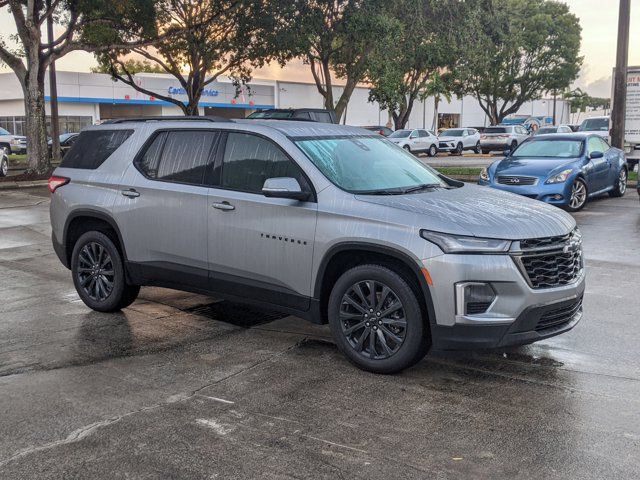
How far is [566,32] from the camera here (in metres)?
58.3

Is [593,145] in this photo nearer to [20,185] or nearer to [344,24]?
[344,24]

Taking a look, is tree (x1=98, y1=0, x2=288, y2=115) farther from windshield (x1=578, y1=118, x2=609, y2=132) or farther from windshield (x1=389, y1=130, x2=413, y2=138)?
windshield (x1=578, y1=118, x2=609, y2=132)

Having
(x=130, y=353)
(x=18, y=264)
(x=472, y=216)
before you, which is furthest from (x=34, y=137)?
(x=472, y=216)

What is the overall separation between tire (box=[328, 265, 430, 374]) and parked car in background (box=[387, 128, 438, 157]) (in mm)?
33565

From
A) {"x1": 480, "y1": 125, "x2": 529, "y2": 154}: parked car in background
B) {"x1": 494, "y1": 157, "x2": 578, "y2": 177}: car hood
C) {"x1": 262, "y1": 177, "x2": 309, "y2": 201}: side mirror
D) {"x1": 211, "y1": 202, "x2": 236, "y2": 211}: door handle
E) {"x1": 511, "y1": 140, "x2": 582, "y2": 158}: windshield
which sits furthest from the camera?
{"x1": 480, "y1": 125, "x2": 529, "y2": 154}: parked car in background

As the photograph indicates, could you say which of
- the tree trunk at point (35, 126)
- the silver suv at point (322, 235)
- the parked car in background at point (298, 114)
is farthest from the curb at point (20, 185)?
the silver suv at point (322, 235)

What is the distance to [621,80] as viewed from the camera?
66.0 ft

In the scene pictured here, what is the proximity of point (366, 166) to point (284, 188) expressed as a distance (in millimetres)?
910

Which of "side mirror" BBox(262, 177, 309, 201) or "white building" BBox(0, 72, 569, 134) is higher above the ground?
"white building" BBox(0, 72, 569, 134)

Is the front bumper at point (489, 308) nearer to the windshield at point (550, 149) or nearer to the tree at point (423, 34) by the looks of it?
the windshield at point (550, 149)

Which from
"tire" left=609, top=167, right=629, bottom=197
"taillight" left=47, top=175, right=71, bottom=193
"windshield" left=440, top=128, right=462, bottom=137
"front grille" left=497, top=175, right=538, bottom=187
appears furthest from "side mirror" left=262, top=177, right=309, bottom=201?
"windshield" left=440, top=128, right=462, bottom=137

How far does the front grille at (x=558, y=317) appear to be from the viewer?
16.7ft

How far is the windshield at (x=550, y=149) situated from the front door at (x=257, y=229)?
10665 mm

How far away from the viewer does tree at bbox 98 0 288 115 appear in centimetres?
2833
